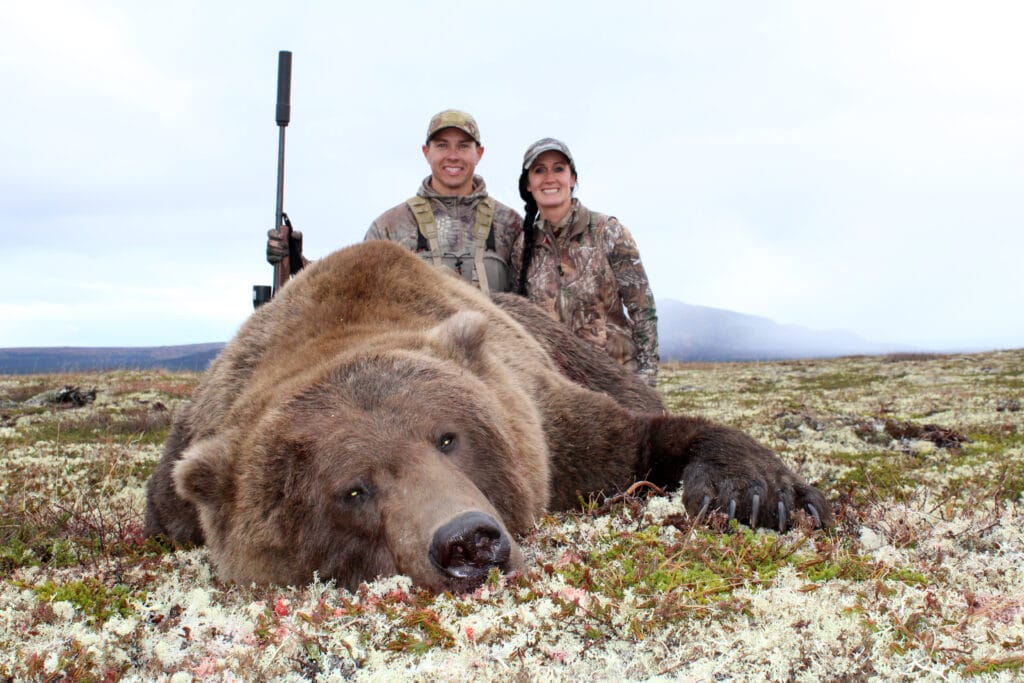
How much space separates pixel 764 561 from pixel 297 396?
1911 millimetres

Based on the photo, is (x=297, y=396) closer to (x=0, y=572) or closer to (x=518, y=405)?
(x=518, y=405)

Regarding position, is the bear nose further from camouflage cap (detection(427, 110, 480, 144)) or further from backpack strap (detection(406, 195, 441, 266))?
camouflage cap (detection(427, 110, 480, 144))

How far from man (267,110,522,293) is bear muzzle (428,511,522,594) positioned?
5.32 meters

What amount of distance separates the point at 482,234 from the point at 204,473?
5.05 metres

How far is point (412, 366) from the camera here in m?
3.57

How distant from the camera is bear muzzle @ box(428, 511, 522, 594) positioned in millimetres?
2764

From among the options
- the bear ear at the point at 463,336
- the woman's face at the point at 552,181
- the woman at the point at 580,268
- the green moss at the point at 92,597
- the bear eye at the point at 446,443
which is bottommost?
the green moss at the point at 92,597

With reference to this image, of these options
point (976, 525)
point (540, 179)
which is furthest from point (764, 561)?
point (540, 179)

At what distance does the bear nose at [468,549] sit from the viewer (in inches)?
109

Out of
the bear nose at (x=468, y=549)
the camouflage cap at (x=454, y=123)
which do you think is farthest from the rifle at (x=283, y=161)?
the bear nose at (x=468, y=549)

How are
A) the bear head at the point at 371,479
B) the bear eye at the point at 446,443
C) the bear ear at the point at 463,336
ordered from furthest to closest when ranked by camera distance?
the bear ear at the point at 463,336 → the bear eye at the point at 446,443 → the bear head at the point at 371,479

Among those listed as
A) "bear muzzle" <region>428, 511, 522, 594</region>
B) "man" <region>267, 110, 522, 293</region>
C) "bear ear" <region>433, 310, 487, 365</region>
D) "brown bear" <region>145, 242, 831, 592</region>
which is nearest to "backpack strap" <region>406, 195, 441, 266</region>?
"man" <region>267, 110, 522, 293</region>

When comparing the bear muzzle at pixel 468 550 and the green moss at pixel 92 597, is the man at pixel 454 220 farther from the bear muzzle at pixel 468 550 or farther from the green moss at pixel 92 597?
the bear muzzle at pixel 468 550

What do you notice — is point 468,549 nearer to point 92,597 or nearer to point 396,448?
point 396,448
